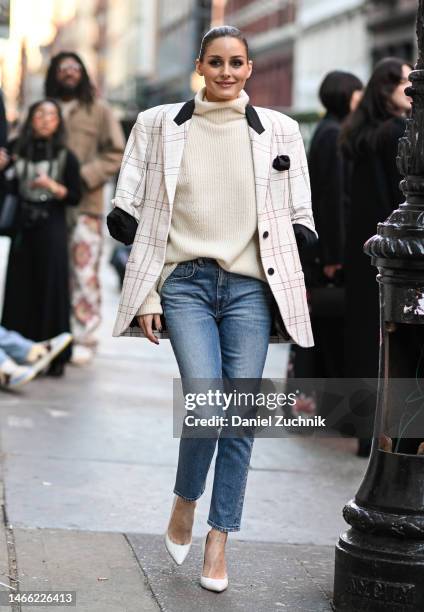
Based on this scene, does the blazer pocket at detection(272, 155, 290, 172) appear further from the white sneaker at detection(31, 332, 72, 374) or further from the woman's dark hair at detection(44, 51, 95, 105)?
the woman's dark hair at detection(44, 51, 95, 105)

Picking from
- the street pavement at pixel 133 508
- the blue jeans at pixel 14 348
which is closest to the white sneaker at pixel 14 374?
the street pavement at pixel 133 508

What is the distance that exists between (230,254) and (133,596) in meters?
1.20

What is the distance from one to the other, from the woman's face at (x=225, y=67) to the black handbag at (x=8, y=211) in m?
5.14

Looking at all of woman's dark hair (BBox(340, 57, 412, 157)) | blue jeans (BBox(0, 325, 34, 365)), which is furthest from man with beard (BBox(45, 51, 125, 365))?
woman's dark hair (BBox(340, 57, 412, 157))

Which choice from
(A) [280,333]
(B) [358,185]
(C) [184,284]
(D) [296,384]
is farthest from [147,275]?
(D) [296,384]

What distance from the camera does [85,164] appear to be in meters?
10.7

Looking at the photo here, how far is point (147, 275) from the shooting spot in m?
5.00

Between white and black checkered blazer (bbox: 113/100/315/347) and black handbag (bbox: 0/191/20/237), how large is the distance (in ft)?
16.4

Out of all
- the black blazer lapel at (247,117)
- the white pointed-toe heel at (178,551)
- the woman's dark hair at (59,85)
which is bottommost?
the white pointed-toe heel at (178,551)

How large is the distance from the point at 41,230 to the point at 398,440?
5689 mm

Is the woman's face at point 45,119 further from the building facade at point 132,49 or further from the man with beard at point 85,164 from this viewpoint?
the building facade at point 132,49

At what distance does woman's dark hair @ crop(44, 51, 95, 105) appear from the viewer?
34.7 ft

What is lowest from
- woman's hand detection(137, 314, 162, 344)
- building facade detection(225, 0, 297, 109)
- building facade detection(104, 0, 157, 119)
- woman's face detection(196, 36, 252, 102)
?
woman's hand detection(137, 314, 162, 344)

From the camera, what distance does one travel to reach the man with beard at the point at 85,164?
34.9 feet
